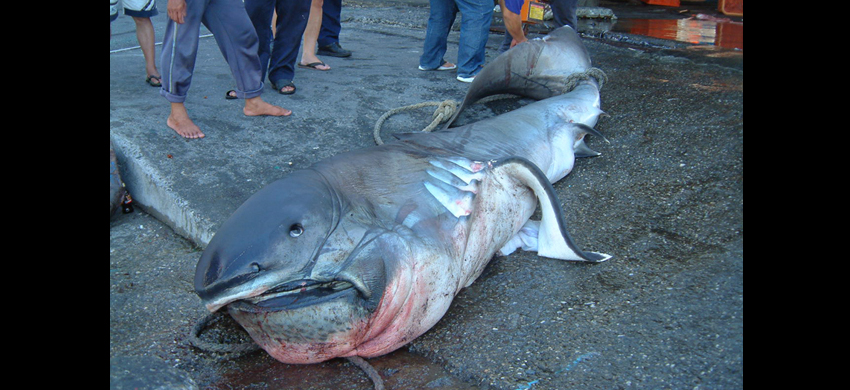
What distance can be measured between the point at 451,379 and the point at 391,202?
0.63 meters

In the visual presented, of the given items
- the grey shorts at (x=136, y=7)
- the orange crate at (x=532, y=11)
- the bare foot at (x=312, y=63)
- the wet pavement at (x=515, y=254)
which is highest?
the grey shorts at (x=136, y=7)

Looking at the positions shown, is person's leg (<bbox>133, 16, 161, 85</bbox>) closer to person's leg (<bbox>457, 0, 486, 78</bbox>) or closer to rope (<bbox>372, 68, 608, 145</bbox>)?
rope (<bbox>372, 68, 608, 145</bbox>)

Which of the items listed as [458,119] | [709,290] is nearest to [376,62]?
[458,119]

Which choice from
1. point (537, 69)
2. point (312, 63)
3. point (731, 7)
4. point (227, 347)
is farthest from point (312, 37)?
point (731, 7)

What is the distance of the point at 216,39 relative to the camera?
3475mm

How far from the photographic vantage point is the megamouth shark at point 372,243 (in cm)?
183

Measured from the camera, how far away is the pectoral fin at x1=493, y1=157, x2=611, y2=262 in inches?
97.3

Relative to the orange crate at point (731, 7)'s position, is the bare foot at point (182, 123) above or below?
below

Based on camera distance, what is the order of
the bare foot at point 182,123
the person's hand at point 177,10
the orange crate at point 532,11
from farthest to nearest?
the orange crate at point 532,11 < the bare foot at point 182,123 < the person's hand at point 177,10

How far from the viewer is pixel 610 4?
33.8ft

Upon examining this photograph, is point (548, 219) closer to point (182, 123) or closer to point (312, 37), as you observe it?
point (182, 123)

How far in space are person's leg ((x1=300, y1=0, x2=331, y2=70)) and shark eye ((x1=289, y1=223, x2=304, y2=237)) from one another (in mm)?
3292

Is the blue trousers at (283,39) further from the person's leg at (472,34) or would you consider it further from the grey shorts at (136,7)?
the person's leg at (472,34)

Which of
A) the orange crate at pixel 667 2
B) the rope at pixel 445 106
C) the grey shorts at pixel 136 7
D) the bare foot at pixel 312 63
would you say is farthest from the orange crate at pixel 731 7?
the grey shorts at pixel 136 7
